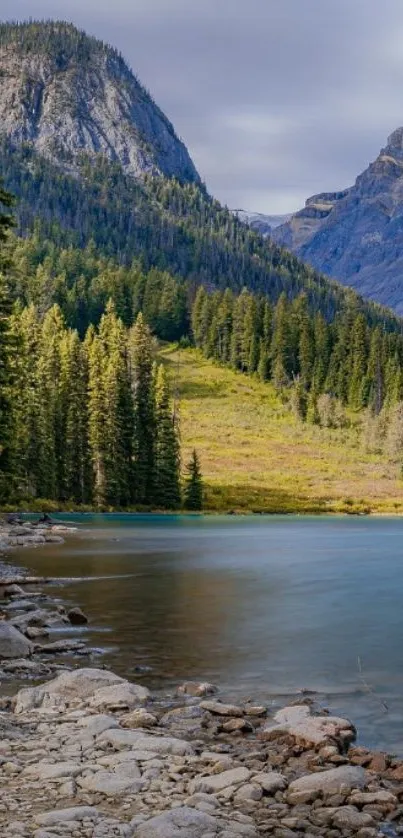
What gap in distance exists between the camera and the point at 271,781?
1096 centimetres

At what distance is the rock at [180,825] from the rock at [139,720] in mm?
4228

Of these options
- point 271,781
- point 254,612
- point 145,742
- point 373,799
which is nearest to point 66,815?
point 271,781

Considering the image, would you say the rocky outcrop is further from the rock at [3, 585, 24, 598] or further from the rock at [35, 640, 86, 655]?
the rock at [3, 585, 24, 598]

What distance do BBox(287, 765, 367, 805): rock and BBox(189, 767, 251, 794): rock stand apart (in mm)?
675

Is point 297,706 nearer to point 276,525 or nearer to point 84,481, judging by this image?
point 276,525

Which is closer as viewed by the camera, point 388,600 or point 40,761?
point 40,761

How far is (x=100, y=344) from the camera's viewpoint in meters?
101

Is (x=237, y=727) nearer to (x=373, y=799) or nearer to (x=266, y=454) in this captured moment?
(x=373, y=799)

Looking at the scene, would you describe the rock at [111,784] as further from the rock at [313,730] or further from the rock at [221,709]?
the rock at [221,709]

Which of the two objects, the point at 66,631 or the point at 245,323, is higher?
the point at 245,323

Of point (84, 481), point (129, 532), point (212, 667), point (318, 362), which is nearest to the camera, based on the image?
point (212, 667)

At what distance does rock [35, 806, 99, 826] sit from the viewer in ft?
30.3

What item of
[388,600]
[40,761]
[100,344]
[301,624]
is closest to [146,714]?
[40,761]

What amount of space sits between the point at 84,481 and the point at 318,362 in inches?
3767
